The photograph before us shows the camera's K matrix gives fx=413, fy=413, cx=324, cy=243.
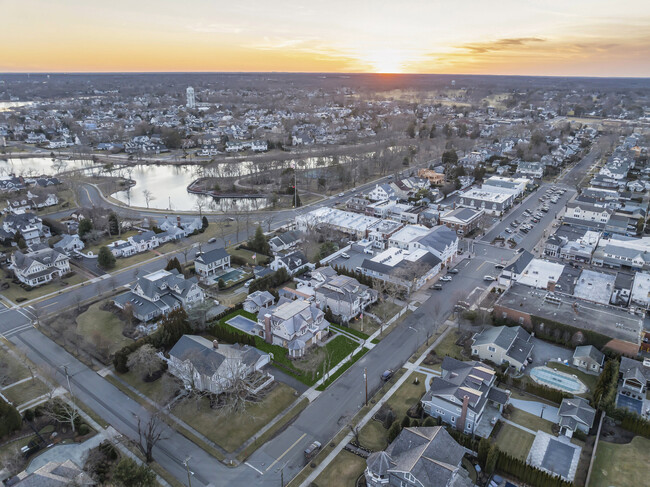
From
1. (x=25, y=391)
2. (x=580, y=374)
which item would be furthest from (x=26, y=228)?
(x=580, y=374)

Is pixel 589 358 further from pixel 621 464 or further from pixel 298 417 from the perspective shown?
pixel 298 417

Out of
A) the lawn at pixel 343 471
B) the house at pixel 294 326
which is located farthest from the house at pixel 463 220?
the lawn at pixel 343 471

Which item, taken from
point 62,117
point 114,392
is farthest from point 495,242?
point 62,117

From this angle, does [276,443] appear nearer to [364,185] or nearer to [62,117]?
[364,185]

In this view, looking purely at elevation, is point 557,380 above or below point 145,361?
below

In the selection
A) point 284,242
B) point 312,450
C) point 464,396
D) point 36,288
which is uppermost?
point 464,396

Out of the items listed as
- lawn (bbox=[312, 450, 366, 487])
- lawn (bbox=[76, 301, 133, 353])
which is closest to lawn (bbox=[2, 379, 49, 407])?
lawn (bbox=[76, 301, 133, 353])
